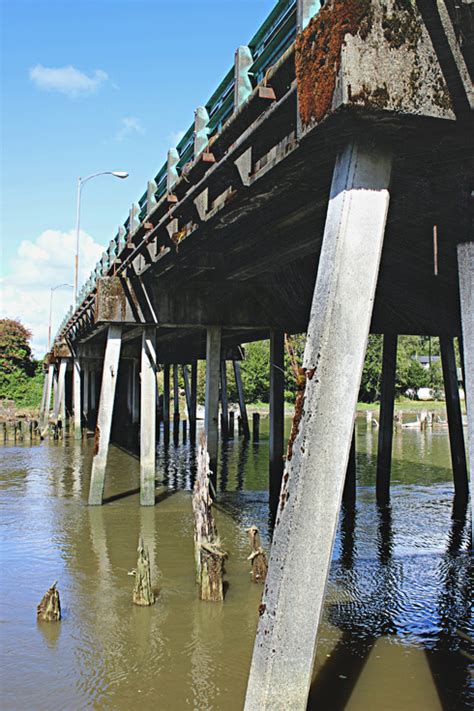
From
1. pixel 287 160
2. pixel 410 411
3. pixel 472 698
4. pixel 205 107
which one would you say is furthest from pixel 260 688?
pixel 410 411

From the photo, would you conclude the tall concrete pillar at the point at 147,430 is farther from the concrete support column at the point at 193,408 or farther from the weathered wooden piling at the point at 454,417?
the concrete support column at the point at 193,408

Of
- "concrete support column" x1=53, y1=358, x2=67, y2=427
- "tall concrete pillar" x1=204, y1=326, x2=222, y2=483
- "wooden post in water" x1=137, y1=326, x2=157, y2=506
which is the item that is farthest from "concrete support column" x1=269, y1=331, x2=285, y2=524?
"concrete support column" x1=53, y1=358, x2=67, y2=427

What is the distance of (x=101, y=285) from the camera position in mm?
14344

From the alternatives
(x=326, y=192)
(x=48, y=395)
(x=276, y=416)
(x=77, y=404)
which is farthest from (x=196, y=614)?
(x=48, y=395)

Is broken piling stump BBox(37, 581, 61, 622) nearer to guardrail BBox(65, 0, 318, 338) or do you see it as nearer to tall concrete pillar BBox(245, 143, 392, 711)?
tall concrete pillar BBox(245, 143, 392, 711)

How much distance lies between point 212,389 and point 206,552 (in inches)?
261

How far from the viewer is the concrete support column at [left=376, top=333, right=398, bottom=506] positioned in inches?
594

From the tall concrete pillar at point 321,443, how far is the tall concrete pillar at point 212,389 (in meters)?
9.58

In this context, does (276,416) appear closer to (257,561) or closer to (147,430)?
(147,430)

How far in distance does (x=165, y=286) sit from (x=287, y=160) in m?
8.27

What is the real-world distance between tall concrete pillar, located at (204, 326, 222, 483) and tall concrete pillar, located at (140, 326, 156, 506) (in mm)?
1058

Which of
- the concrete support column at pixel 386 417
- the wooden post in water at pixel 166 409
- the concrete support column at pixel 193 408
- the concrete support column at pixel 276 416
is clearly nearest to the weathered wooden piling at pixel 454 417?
the concrete support column at pixel 386 417

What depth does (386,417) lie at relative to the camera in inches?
605

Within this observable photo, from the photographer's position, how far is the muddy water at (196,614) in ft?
19.2
